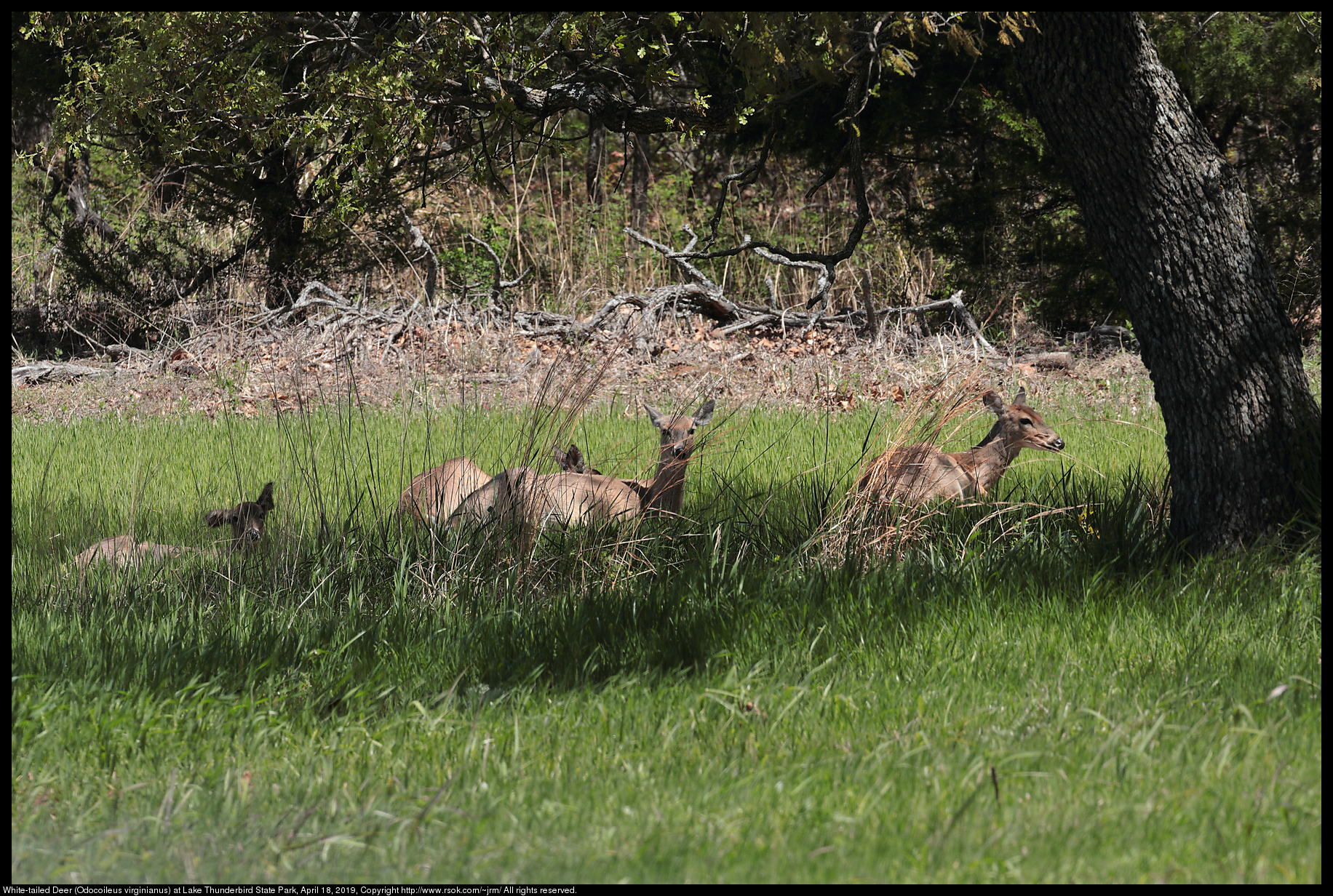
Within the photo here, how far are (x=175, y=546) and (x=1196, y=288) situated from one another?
522cm

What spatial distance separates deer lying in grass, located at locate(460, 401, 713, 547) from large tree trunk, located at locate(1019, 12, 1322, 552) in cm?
231

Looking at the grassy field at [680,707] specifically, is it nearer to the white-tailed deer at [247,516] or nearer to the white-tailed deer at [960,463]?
the white-tailed deer at [960,463]

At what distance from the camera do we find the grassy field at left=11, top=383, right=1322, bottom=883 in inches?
105

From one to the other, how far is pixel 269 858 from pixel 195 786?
1.58 feet

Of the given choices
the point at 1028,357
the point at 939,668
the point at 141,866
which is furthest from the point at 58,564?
the point at 1028,357

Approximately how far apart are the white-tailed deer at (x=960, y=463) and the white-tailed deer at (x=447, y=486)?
2165 millimetres

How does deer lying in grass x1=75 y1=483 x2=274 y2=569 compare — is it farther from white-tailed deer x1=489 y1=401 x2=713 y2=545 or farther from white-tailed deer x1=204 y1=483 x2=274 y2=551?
white-tailed deer x1=489 y1=401 x2=713 y2=545

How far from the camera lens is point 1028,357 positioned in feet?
43.8

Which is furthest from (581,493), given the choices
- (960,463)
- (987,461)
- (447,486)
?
(987,461)

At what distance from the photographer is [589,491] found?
20.4 feet

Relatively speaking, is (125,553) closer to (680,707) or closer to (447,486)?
(447,486)

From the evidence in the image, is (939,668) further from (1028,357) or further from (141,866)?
(1028,357)

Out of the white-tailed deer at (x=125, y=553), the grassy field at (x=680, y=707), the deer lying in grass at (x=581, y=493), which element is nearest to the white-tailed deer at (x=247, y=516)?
the white-tailed deer at (x=125, y=553)

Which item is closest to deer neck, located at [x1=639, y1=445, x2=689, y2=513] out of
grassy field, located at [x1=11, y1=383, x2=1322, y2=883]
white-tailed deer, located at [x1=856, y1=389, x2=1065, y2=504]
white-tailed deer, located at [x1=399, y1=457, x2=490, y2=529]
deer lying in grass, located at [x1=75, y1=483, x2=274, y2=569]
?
grassy field, located at [x1=11, y1=383, x2=1322, y2=883]
